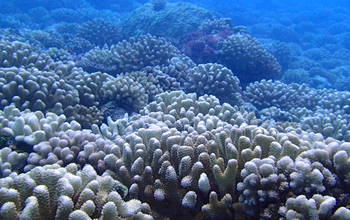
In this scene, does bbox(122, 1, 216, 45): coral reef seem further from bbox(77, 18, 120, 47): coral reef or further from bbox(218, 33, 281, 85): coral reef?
bbox(218, 33, 281, 85): coral reef

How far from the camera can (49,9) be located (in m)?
20.5

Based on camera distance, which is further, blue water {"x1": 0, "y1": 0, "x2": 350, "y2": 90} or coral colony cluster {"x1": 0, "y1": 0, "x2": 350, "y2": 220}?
blue water {"x1": 0, "y1": 0, "x2": 350, "y2": 90}

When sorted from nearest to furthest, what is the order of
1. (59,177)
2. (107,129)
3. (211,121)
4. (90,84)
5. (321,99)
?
(59,177) < (211,121) < (107,129) < (90,84) < (321,99)

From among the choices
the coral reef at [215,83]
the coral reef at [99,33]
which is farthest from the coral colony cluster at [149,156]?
the coral reef at [99,33]

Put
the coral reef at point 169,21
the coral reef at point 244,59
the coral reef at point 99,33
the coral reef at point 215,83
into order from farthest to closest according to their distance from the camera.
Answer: the coral reef at point 99,33, the coral reef at point 169,21, the coral reef at point 244,59, the coral reef at point 215,83

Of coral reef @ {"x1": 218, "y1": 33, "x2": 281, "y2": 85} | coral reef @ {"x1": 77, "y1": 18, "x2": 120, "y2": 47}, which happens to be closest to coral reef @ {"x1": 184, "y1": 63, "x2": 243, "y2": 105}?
coral reef @ {"x1": 218, "y1": 33, "x2": 281, "y2": 85}

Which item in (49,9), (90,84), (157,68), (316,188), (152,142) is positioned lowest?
(316,188)

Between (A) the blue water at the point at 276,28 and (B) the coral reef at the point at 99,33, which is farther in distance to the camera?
(A) the blue water at the point at 276,28

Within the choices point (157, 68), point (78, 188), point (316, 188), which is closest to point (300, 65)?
point (157, 68)

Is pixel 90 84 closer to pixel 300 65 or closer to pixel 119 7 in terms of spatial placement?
pixel 300 65

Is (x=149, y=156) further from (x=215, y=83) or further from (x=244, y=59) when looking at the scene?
(x=244, y=59)

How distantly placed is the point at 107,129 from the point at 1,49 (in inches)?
153

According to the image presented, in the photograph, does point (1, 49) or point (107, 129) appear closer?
point (107, 129)

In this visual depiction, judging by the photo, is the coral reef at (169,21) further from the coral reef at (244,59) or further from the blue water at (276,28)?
the coral reef at (244,59)
